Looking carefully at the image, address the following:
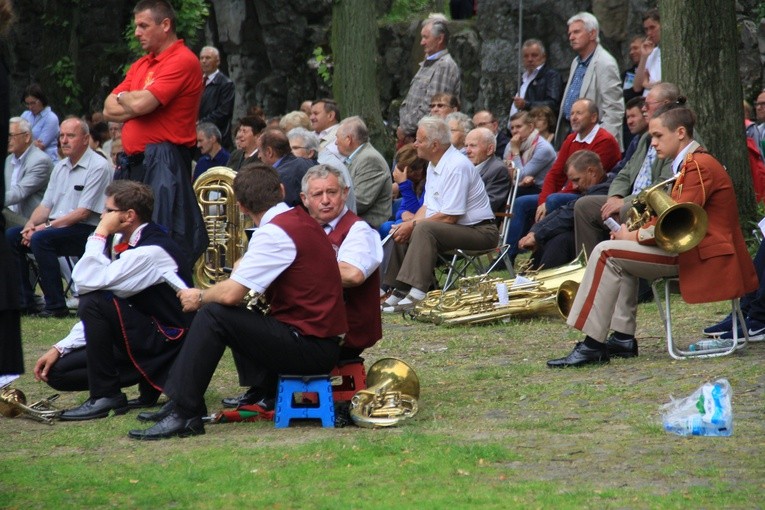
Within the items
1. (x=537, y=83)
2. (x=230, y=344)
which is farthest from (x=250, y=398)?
(x=537, y=83)

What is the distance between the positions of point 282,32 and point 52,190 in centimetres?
1108

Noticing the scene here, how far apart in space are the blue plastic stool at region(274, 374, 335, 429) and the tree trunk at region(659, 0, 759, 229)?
5.36 meters

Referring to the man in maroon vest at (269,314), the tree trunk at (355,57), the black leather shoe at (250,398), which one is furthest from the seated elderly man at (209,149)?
the man in maroon vest at (269,314)

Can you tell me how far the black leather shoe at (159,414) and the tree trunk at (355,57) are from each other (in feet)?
28.9

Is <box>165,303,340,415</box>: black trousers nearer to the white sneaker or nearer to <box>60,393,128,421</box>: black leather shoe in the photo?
<box>60,393,128,421</box>: black leather shoe

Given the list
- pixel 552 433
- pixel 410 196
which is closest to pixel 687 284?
pixel 552 433

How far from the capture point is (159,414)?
6.73 meters

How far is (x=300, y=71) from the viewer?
73.3 feet

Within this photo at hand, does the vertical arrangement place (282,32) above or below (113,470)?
above

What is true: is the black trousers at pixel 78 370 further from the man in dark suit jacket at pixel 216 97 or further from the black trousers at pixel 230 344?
the man in dark suit jacket at pixel 216 97

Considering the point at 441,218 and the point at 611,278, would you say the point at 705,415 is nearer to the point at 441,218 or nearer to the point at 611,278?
the point at 611,278

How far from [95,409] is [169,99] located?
2787 mm

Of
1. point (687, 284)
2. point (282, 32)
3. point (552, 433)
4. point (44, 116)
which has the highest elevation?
point (282, 32)

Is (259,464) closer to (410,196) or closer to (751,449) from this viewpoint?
(751,449)
